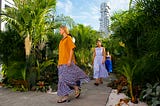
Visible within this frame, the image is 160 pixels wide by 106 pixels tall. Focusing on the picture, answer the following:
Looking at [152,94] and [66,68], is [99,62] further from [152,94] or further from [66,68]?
[152,94]

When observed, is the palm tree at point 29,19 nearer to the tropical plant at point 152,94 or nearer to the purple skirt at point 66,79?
the purple skirt at point 66,79

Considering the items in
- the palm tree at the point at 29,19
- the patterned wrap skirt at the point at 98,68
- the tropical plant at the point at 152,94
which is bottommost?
the tropical plant at the point at 152,94

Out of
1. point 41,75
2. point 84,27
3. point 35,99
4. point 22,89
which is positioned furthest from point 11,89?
point 84,27

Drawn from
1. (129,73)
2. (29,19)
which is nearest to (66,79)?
(129,73)

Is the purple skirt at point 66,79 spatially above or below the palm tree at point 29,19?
below

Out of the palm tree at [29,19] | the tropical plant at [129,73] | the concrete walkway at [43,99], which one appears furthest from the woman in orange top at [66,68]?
the palm tree at [29,19]

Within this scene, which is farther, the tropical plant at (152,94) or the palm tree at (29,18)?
the palm tree at (29,18)

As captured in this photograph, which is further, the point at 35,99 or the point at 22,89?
the point at 22,89

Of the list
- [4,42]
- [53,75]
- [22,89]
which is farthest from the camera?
[53,75]

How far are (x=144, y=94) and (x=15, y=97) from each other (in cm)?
324

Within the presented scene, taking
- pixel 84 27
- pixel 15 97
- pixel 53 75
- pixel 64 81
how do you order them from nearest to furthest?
pixel 64 81 → pixel 15 97 → pixel 53 75 → pixel 84 27

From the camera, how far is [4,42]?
33.6ft

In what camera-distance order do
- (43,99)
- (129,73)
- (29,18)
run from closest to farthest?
(129,73), (43,99), (29,18)

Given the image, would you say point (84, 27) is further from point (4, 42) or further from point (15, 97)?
point (15, 97)
